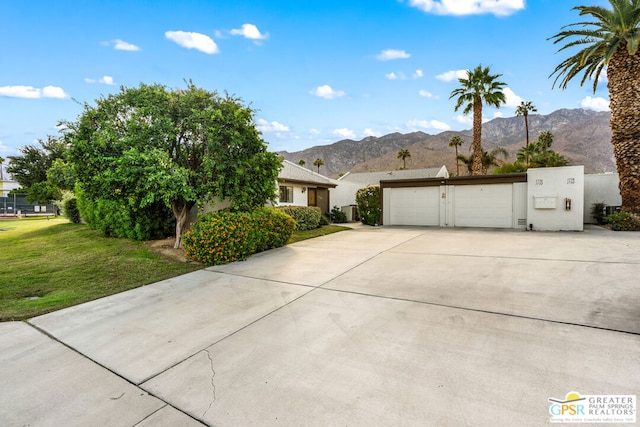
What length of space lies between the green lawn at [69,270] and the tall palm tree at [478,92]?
17025mm

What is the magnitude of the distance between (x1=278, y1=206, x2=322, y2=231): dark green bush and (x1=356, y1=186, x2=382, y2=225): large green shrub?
9.79 ft

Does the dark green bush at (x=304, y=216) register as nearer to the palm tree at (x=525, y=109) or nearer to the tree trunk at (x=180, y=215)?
the tree trunk at (x=180, y=215)

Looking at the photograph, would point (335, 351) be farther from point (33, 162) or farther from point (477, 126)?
point (33, 162)

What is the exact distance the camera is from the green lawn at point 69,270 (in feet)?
15.9

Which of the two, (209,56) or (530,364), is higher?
(209,56)

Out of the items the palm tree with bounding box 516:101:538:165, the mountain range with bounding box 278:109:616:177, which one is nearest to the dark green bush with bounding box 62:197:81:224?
the palm tree with bounding box 516:101:538:165

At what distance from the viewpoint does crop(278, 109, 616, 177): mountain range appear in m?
57.1

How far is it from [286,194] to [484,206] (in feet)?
31.7

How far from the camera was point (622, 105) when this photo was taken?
36.9 feet

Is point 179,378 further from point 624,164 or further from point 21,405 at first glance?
point 624,164

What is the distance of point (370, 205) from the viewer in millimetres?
15680

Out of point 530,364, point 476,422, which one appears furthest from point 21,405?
point 530,364

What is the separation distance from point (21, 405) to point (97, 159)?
6.13 m

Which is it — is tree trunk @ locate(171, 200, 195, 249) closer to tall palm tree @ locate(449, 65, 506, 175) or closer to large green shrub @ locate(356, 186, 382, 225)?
large green shrub @ locate(356, 186, 382, 225)
